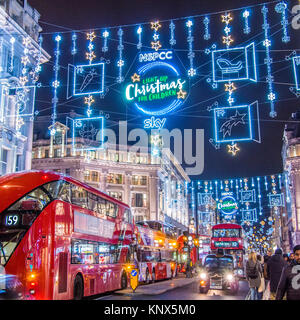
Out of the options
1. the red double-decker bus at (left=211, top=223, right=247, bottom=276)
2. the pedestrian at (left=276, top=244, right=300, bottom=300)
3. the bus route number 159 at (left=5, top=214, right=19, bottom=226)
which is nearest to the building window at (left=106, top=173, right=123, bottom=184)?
the red double-decker bus at (left=211, top=223, right=247, bottom=276)

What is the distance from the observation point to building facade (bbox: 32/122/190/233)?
5944cm

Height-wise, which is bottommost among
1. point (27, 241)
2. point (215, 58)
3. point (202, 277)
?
point (202, 277)

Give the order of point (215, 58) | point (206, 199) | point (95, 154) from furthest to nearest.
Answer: point (95, 154)
point (206, 199)
point (215, 58)

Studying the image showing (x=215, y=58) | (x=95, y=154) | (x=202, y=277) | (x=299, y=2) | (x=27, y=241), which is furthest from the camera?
(x=95, y=154)

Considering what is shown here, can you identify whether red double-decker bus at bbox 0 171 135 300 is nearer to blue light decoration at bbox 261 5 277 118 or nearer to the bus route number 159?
the bus route number 159

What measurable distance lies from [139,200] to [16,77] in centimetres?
3845

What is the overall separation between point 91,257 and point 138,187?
4871cm

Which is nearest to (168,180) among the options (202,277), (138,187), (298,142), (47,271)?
(138,187)

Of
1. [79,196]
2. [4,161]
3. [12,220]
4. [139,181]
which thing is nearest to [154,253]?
[4,161]

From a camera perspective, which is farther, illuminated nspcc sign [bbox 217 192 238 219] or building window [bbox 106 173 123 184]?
building window [bbox 106 173 123 184]

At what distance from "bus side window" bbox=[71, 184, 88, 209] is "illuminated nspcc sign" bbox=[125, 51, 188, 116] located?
3.99 m

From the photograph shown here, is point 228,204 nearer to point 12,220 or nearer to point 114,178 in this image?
point 114,178

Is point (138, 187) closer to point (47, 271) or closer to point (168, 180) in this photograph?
point (168, 180)

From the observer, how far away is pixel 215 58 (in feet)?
52.8
